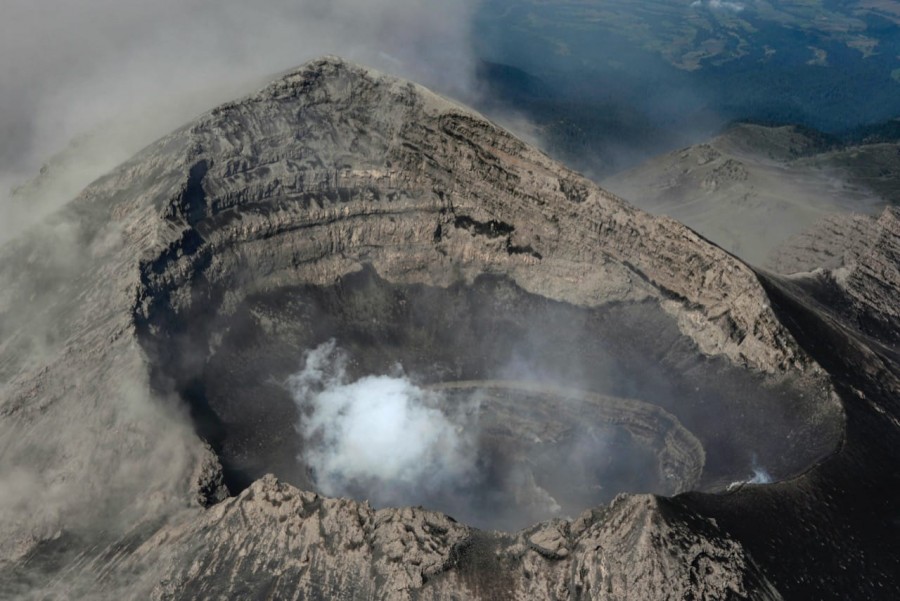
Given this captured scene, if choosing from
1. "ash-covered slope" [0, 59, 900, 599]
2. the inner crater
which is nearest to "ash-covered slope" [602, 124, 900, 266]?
"ash-covered slope" [0, 59, 900, 599]

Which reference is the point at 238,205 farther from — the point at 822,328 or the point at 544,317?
the point at 822,328

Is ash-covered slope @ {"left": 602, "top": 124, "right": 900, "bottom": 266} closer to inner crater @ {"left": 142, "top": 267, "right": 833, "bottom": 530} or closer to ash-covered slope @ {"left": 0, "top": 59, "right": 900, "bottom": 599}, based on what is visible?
ash-covered slope @ {"left": 0, "top": 59, "right": 900, "bottom": 599}

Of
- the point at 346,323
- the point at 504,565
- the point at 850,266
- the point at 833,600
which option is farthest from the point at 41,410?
the point at 850,266

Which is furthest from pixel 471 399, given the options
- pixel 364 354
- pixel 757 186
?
pixel 757 186

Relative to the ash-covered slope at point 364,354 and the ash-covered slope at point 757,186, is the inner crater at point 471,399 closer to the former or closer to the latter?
the ash-covered slope at point 364,354

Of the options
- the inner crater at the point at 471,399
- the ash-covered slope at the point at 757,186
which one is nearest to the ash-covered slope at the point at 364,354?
the inner crater at the point at 471,399

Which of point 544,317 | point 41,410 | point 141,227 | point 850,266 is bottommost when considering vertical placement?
point 850,266
